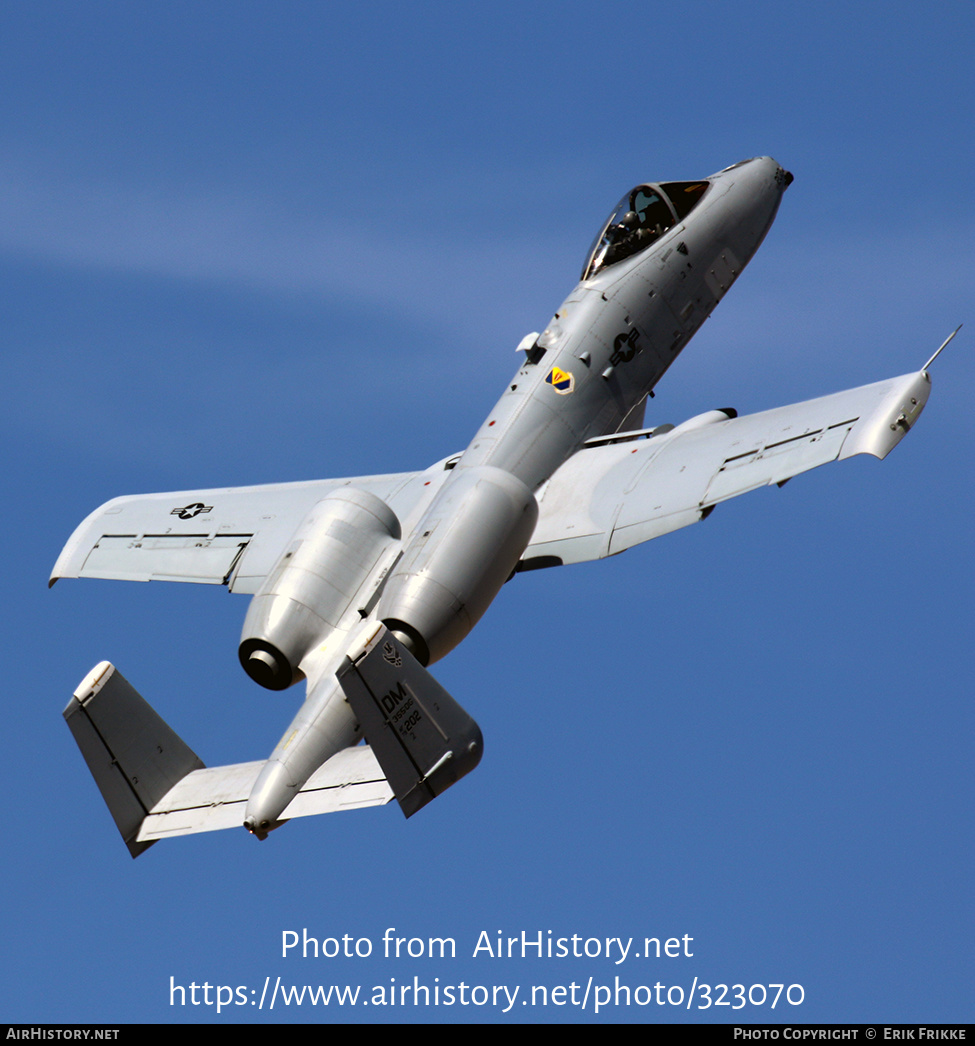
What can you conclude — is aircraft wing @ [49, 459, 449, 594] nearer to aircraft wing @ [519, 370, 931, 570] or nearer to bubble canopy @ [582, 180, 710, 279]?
aircraft wing @ [519, 370, 931, 570]

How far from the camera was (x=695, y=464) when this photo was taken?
90.0 ft

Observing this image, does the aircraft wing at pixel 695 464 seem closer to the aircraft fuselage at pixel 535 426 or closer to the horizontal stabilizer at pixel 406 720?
the aircraft fuselage at pixel 535 426

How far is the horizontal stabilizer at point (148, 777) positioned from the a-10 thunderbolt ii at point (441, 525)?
0.9 inches

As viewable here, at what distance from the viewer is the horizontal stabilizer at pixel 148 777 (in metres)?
23.8

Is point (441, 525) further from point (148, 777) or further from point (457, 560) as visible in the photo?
point (148, 777)

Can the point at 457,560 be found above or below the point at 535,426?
below

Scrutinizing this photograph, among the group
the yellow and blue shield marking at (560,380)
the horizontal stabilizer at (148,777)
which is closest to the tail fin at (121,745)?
the horizontal stabilizer at (148,777)

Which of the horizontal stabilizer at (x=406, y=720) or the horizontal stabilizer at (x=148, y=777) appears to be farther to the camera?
the horizontal stabilizer at (x=148, y=777)

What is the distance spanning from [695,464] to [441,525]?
382 cm

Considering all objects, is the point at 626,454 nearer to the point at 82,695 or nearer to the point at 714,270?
the point at 714,270

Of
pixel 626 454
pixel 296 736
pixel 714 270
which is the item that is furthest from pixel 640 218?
pixel 296 736

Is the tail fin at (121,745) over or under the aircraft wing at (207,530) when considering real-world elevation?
under

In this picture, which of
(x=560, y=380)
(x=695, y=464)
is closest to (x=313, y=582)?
(x=560, y=380)

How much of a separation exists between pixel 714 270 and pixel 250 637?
1136cm
